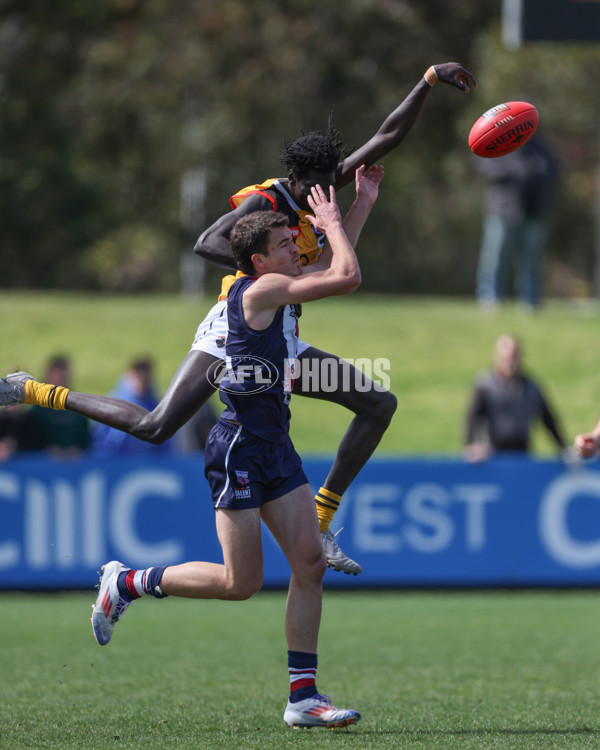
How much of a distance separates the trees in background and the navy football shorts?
74.6 feet

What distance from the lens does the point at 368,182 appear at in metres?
6.01

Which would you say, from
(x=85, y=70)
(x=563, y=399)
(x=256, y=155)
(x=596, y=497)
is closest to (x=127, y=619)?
(x=596, y=497)

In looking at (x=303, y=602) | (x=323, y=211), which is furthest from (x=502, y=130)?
(x=303, y=602)

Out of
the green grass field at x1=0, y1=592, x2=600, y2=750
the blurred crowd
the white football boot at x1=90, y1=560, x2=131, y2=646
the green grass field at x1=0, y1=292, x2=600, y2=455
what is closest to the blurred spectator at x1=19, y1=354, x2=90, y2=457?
the blurred crowd

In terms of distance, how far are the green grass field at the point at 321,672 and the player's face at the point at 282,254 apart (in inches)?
83.6

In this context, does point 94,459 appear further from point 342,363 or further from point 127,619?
point 342,363

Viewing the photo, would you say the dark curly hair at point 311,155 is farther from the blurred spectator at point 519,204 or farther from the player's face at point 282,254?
the blurred spectator at point 519,204

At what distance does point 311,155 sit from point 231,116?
74.3 ft

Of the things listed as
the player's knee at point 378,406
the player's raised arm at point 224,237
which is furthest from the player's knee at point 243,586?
the player's raised arm at point 224,237

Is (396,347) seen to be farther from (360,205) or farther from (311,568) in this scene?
(311,568)

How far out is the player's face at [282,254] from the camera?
5473 millimetres

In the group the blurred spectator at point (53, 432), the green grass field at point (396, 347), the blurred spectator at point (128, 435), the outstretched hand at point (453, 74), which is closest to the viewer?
the outstretched hand at point (453, 74)

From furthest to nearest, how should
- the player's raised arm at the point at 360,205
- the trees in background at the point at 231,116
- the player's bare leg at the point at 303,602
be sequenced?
the trees in background at the point at 231,116, the player's raised arm at the point at 360,205, the player's bare leg at the point at 303,602

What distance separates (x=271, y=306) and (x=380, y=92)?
2427 centimetres
